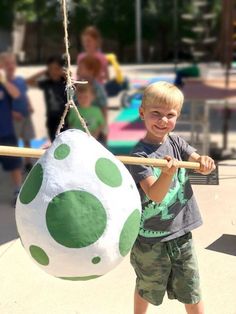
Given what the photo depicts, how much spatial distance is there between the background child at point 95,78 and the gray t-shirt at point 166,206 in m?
2.60

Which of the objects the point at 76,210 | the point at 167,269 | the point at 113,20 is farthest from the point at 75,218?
the point at 113,20

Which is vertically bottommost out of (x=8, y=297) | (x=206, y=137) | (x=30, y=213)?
(x=206, y=137)

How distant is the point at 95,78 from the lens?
530 centimetres

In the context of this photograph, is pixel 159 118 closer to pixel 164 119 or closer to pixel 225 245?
pixel 164 119

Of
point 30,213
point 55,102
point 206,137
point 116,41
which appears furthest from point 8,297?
point 116,41

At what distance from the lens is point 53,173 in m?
1.77

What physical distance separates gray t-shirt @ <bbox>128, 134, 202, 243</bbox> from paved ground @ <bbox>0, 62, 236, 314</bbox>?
0.66 m

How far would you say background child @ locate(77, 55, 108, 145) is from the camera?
16.1 feet

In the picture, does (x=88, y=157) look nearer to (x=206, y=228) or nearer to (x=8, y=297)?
(x=8, y=297)

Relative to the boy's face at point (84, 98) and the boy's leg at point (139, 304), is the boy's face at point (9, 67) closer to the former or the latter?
the boy's face at point (84, 98)

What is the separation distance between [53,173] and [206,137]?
14.2 feet

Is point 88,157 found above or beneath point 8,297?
above

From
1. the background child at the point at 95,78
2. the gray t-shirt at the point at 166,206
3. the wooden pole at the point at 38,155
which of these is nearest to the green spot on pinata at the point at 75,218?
the wooden pole at the point at 38,155

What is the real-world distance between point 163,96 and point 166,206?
1.37ft
